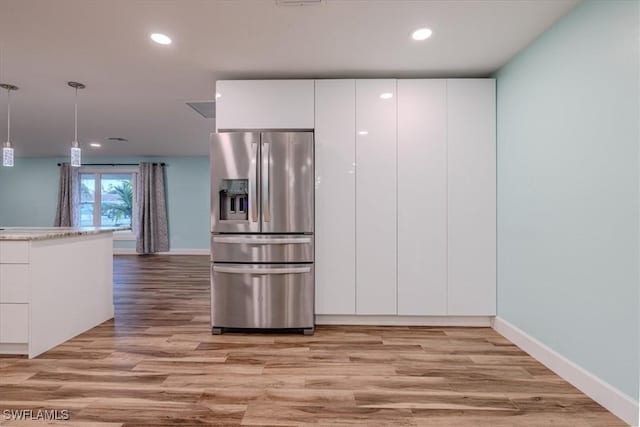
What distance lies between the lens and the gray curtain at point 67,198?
8117 millimetres

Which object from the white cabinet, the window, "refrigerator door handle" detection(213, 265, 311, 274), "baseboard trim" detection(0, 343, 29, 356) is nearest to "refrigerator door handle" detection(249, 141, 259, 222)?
"refrigerator door handle" detection(213, 265, 311, 274)

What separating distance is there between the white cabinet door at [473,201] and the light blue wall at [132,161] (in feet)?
21.4

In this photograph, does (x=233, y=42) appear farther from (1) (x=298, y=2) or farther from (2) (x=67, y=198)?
(2) (x=67, y=198)

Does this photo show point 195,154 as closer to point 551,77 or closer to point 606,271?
point 551,77

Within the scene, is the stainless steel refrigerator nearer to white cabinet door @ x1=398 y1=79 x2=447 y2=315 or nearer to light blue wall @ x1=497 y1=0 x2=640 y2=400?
white cabinet door @ x1=398 y1=79 x2=447 y2=315

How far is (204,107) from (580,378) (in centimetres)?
442

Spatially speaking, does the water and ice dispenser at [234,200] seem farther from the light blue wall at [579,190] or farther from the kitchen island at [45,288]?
the light blue wall at [579,190]

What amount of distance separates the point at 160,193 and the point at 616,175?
27.5 ft

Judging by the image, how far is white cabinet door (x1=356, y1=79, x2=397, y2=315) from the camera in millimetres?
3070

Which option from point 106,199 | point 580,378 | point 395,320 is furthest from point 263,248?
point 106,199

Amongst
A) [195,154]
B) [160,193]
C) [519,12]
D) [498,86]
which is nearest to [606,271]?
[519,12]

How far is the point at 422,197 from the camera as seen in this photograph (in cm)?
306

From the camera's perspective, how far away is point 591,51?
6.38 feet

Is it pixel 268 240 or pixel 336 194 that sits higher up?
pixel 336 194
